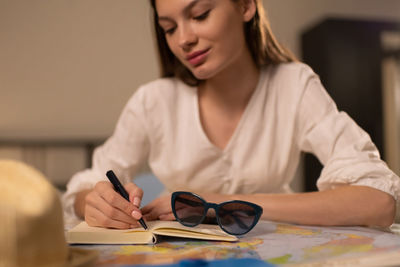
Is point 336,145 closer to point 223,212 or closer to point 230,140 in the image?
point 230,140

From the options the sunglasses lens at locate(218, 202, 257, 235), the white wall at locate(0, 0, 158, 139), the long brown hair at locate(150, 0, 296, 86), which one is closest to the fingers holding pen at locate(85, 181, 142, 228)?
the sunglasses lens at locate(218, 202, 257, 235)

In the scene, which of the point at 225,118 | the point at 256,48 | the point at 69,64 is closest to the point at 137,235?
the point at 225,118

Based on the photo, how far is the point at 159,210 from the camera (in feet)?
2.45

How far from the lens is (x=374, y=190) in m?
0.81

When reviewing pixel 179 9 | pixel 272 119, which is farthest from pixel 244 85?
pixel 179 9

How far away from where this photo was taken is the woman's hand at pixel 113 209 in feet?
2.19

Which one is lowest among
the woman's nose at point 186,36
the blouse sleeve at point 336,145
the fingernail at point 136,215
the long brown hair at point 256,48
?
the blouse sleeve at point 336,145

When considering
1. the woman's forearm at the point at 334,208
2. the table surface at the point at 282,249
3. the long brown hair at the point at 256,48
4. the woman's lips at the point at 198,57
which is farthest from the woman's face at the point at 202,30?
the table surface at the point at 282,249

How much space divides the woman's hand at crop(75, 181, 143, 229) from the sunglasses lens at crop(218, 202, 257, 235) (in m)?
0.14

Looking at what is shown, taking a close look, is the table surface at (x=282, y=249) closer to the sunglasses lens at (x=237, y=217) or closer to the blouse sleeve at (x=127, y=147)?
the sunglasses lens at (x=237, y=217)

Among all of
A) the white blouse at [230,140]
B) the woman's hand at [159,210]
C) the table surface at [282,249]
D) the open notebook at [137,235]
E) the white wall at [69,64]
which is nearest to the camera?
the table surface at [282,249]

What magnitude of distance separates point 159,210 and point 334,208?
13.8 inches

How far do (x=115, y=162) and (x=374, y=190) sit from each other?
28.2 inches

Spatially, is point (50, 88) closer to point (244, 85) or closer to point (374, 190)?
point (244, 85)
